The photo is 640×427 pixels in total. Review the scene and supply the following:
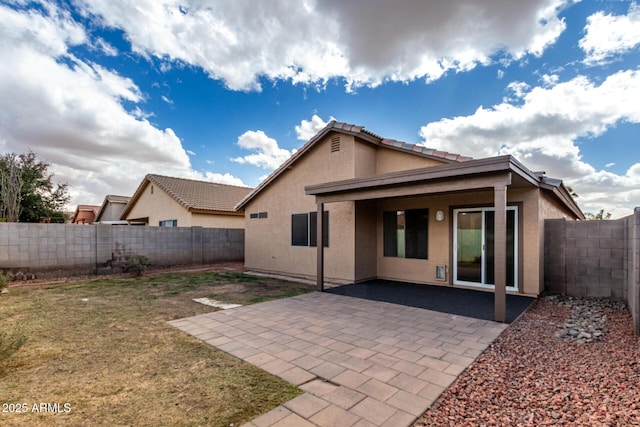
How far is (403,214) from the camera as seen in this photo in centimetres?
943

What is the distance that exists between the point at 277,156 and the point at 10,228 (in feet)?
50.1

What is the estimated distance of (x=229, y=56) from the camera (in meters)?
11.4

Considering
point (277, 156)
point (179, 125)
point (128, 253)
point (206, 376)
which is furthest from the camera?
point (277, 156)

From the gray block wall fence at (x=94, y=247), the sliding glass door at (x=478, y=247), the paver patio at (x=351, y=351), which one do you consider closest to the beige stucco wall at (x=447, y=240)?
the sliding glass door at (x=478, y=247)

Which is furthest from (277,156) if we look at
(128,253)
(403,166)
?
(403,166)

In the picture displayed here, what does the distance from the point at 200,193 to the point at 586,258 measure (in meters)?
19.1

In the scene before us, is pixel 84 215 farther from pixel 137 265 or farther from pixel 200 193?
pixel 137 265

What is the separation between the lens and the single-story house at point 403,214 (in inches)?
259

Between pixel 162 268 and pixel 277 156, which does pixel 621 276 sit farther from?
pixel 277 156

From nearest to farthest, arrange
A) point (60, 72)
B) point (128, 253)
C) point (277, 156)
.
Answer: point (60, 72) < point (128, 253) < point (277, 156)

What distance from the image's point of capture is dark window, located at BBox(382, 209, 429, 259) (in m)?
9.03

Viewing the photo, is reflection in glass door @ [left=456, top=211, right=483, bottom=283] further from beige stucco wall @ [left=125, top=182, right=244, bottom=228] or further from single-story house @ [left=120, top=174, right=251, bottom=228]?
beige stucco wall @ [left=125, top=182, right=244, bottom=228]

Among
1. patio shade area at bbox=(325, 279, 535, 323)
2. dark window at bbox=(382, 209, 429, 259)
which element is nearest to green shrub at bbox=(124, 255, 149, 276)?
patio shade area at bbox=(325, 279, 535, 323)

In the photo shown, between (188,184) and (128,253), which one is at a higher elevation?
(188,184)
